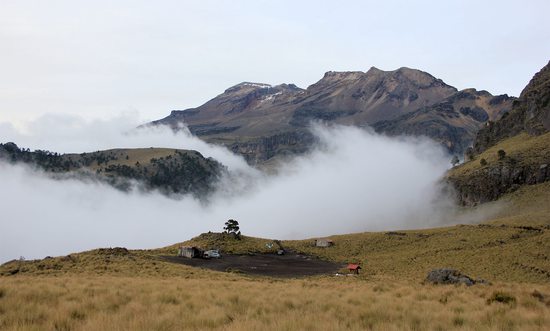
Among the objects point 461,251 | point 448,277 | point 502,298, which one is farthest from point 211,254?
point 502,298

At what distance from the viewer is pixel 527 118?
169000 mm

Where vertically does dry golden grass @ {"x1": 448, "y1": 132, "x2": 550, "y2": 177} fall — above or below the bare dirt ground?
above

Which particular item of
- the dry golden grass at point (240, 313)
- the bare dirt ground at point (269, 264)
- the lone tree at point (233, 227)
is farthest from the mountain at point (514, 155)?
the dry golden grass at point (240, 313)

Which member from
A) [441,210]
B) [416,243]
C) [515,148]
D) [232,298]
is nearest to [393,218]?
[441,210]

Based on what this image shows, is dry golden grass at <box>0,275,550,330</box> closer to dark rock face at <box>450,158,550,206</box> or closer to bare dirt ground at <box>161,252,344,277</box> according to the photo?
bare dirt ground at <box>161,252,344,277</box>

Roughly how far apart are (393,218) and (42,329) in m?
185

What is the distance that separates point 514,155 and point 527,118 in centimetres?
3002

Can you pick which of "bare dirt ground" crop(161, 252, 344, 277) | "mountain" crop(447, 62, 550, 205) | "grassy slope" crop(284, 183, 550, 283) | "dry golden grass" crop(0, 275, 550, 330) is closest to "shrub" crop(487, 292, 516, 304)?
"dry golden grass" crop(0, 275, 550, 330)

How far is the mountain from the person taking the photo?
13738cm

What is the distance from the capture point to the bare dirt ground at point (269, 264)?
5559 cm

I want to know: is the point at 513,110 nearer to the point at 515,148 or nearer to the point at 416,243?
the point at 515,148

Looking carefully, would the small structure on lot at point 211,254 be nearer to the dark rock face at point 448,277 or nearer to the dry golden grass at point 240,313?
the dark rock face at point 448,277

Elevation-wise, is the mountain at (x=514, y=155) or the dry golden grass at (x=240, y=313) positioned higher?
the mountain at (x=514, y=155)

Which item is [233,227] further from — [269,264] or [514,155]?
[514,155]
